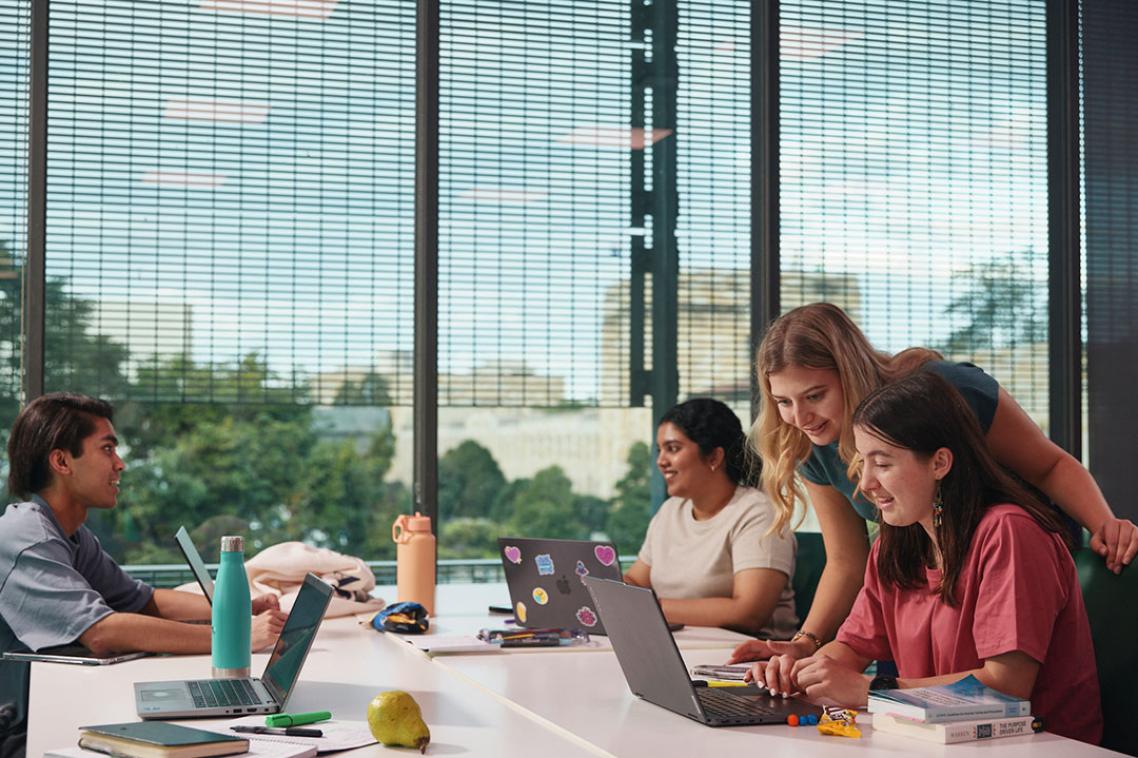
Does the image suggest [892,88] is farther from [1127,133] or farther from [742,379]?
[742,379]

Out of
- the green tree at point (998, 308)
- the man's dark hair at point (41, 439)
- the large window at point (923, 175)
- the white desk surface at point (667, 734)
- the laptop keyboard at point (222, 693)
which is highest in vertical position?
the large window at point (923, 175)

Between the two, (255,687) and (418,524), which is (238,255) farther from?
(255,687)

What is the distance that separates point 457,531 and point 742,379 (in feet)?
3.56

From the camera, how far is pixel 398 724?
173cm

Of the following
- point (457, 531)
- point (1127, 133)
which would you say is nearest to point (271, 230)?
point (457, 531)

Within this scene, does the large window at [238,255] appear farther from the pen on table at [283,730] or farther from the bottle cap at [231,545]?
the pen on table at [283,730]

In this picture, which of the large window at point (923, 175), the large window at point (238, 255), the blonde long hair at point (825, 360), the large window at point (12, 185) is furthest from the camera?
the large window at point (923, 175)

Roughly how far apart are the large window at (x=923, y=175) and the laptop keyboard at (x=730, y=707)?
2540 millimetres

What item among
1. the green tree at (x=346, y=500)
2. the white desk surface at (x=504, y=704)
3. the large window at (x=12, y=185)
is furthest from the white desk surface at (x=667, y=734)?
the large window at (x=12, y=185)

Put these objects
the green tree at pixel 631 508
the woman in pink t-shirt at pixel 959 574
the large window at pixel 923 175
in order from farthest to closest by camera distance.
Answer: the large window at pixel 923 175
the green tree at pixel 631 508
the woman in pink t-shirt at pixel 959 574

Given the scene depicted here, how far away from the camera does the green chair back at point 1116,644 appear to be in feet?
7.13

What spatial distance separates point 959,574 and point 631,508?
216 centimetres

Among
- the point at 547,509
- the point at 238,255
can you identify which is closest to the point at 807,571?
the point at 547,509

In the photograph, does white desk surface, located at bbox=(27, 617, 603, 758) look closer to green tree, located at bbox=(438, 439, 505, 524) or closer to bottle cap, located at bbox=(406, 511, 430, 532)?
bottle cap, located at bbox=(406, 511, 430, 532)
